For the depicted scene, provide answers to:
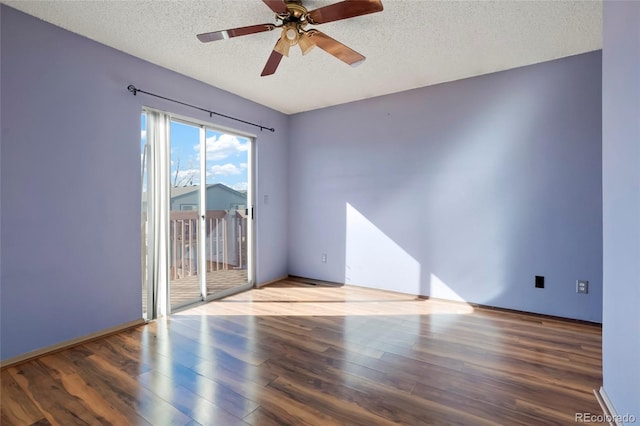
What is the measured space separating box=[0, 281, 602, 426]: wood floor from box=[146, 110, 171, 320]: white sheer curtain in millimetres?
295

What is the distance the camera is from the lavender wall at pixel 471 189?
2742mm

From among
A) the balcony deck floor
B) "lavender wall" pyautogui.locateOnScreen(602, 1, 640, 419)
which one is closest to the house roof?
the balcony deck floor

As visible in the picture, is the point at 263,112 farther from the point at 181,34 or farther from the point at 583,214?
the point at 583,214

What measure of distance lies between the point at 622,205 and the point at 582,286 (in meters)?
1.79

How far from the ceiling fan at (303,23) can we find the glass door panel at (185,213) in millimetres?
1484

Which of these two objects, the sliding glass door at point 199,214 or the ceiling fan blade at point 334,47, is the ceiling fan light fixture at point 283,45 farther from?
the sliding glass door at point 199,214

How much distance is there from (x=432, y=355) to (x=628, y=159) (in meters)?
1.65

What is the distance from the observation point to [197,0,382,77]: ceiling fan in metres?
1.74

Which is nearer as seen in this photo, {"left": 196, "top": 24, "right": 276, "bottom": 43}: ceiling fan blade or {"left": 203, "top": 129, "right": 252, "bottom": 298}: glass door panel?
{"left": 196, "top": 24, "right": 276, "bottom": 43}: ceiling fan blade

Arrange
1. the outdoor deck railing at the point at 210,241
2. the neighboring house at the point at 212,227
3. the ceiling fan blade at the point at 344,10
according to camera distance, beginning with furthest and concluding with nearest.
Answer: the outdoor deck railing at the point at 210,241
the neighboring house at the point at 212,227
the ceiling fan blade at the point at 344,10

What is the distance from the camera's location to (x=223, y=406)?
1634mm

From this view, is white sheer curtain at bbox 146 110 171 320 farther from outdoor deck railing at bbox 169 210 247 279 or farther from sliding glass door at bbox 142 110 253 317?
outdoor deck railing at bbox 169 210 247 279

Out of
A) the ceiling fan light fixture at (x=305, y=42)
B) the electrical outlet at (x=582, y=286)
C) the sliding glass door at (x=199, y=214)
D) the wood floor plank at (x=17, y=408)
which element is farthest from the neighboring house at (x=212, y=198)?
the electrical outlet at (x=582, y=286)

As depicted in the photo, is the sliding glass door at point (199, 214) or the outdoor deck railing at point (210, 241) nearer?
the sliding glass door at point (199, 214)
